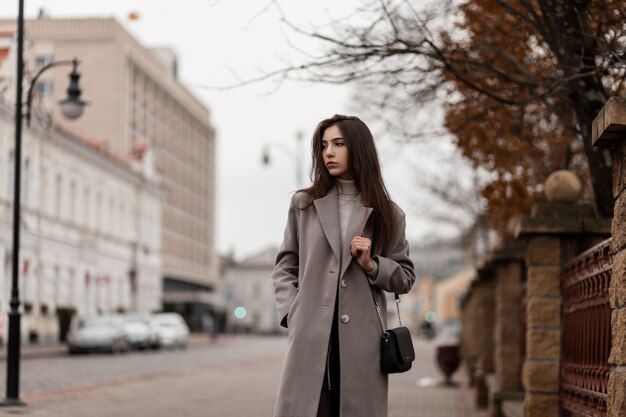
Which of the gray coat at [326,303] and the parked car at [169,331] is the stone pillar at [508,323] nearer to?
the gray coat at [326,303]

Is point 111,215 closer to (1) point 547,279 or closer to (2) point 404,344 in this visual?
(1) point 547,279

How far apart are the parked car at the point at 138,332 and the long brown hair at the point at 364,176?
39.0 m

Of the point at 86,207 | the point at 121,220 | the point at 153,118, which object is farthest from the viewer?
the point at 153,118

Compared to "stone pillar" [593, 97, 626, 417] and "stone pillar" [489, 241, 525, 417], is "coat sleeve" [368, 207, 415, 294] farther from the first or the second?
"stone pillar" [489, 241, 525, 417]

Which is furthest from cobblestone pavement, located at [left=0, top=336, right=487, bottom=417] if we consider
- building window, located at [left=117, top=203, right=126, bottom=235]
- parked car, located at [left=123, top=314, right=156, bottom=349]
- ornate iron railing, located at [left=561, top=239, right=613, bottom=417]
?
building window, located at [left=117, top=203, right=126, bottom=235]

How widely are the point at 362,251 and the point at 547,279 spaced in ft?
13.1

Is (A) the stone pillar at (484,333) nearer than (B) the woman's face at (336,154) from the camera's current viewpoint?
No

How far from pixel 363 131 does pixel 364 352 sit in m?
0.99

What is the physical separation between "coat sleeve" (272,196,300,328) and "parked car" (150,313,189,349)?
43821 millimetres

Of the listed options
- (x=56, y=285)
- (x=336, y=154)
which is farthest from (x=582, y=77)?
(x=56, y=285)

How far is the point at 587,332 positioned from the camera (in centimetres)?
696

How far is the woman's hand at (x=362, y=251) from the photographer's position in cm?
493

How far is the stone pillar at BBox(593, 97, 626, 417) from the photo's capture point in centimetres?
461

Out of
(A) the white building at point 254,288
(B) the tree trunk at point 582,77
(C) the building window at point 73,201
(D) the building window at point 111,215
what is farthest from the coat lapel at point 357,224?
(A) the white building at point 254,288
